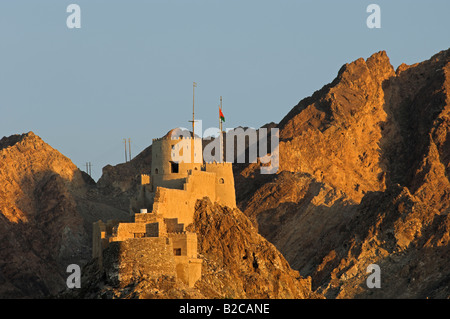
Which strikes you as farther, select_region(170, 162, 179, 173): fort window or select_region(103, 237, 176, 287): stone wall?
select_region(170, 162, 179, 173): fort window

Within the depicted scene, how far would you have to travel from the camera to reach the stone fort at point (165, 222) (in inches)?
6156

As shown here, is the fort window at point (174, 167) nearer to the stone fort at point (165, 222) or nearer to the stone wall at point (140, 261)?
the stone fort at point (165, 222)

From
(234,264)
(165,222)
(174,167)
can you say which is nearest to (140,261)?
(165,222)

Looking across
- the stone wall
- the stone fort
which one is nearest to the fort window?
the stone fort

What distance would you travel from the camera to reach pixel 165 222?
16900cm

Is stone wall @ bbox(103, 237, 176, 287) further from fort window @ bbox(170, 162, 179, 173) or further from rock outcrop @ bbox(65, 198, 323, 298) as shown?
fort window @ bbox(170, 162, 179, 173)

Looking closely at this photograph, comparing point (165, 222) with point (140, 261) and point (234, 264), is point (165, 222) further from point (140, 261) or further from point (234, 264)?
point (140, 261)

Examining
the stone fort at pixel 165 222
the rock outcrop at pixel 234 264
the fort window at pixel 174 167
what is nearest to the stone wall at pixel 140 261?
the stone fort at pixel 165 222

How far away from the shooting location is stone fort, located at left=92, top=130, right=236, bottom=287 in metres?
156

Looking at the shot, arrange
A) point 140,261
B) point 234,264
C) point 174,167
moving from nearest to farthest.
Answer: point 140,261 < point 234,264 < point 174,167

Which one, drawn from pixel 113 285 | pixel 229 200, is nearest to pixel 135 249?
pixel 113 285
